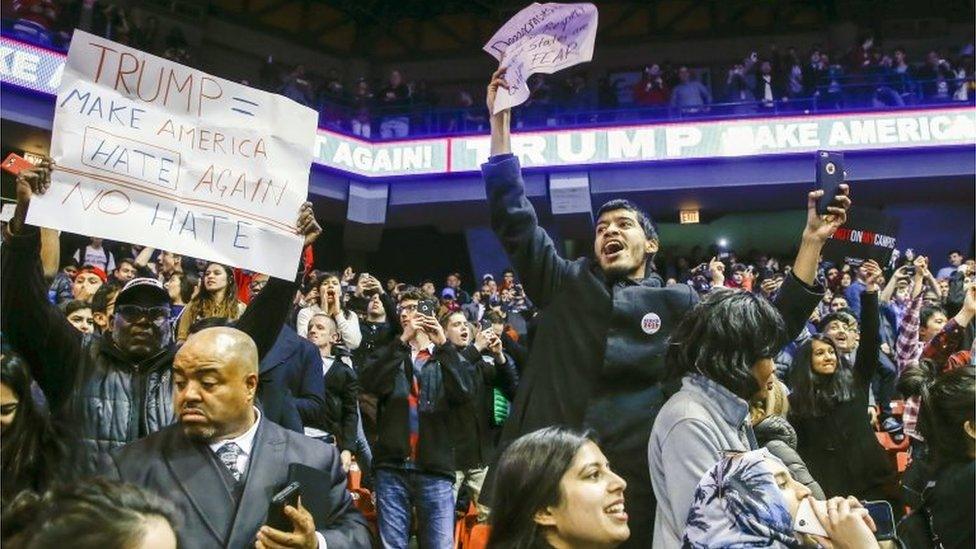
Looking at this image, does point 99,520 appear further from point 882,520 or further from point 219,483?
point 882,520

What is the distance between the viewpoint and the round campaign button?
9.23 feet

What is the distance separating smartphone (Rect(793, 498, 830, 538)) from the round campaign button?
3.62 ft

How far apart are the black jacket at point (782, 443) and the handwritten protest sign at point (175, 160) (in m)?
1.60

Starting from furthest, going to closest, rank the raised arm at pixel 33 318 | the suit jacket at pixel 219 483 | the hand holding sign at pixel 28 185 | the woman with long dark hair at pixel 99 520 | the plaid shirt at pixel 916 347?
the plaid shirt at pixel 916 347 → the hand holding sign at pixel 28 185 → the raised arm at pixel 33 318 → the suit jacket at pixel 219 483 → the woman with long dark hair at pixel 99 520

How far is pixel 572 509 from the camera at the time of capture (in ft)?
6.36

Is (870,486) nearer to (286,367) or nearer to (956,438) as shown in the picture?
(956,438)

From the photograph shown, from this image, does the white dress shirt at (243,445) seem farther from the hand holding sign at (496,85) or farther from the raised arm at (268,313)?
the hand holding sign at (496,85)

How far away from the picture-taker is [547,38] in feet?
11.3

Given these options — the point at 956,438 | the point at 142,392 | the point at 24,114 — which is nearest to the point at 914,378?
the point at 956,438

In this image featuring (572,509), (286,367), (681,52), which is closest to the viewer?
(572,509)

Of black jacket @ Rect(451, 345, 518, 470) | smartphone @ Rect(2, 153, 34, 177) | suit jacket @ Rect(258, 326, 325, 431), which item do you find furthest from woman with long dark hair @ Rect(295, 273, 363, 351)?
smartphone @ Rect(2, 153, 34, 177)

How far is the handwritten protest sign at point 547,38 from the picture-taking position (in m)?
3.40

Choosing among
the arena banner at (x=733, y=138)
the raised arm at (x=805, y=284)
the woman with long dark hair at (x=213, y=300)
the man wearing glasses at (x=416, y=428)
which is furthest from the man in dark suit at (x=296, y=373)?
the arena banner at (x=733, y=138)

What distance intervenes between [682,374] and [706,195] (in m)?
15.6
